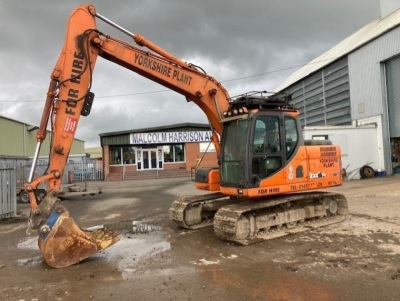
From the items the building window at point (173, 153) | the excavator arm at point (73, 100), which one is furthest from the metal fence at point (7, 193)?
the building window at point (173, 153)

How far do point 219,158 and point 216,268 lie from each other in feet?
9.90

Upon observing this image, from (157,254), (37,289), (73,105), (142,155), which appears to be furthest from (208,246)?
(142,155)

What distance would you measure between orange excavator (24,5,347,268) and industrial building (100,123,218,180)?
76.6 feet

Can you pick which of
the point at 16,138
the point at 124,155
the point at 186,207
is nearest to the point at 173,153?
the point at 124,155

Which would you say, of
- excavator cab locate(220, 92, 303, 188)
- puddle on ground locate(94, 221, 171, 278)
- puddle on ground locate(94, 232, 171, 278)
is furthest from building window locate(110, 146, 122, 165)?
excavator cab locate(220, 92, 303, 188)

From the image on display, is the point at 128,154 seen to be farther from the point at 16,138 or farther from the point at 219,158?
the point at 219,158

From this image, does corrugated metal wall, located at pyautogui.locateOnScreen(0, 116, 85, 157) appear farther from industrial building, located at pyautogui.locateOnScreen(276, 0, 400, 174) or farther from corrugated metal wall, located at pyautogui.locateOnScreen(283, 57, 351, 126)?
industrial building, located at pyautogui.locateOnScreen(276, 0, 400, 174)

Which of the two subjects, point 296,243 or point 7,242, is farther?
point 7,242

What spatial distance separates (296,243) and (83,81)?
210 inches

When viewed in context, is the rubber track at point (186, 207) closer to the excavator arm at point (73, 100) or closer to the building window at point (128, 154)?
the excavator arm at point (73, 100)

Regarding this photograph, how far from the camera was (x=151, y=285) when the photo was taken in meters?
5.47

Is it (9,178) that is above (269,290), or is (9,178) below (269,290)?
above

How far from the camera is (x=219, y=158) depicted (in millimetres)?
8625

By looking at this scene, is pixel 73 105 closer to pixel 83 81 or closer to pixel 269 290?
pixel 83 81
